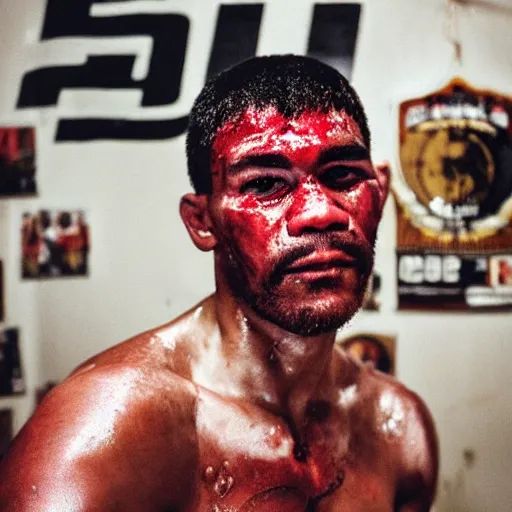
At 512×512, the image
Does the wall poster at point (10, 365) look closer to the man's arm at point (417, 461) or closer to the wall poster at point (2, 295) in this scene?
the wall poster at point (2, 295)

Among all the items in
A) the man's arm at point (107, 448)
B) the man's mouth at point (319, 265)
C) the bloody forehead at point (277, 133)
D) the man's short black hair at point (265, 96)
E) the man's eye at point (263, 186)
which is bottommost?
the man's arm at point (107, 448)

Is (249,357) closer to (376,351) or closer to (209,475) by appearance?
(209,475)

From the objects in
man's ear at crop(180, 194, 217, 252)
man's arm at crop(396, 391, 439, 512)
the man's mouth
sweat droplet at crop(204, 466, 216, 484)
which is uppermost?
man's ear at crop(180, 194, 217, 252)

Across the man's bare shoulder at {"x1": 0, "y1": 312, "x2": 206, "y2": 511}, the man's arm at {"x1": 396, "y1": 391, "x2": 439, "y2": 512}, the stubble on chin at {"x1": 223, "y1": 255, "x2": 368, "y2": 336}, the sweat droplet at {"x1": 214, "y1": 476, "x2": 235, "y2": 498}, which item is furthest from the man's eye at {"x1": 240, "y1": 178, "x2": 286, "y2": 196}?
the man's arm at {"x1": 396, "y1": 391, "x2": 439, "y2": 512}

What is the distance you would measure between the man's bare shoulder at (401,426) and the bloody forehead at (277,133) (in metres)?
0.41

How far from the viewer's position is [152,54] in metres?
0.93

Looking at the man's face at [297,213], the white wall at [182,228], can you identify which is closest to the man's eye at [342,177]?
the man's face at [297,213]

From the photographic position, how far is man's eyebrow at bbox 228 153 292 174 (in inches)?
27.8

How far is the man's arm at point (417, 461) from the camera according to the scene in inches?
36.1

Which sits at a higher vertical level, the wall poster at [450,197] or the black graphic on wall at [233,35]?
the black graphic on wall at [233,35]

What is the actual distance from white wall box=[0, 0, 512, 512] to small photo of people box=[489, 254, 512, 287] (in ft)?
0.21

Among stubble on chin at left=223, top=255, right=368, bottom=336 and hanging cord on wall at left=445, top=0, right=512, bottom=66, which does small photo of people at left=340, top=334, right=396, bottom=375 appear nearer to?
stubble on chin at left=223, top=255, right=368, bottom=336

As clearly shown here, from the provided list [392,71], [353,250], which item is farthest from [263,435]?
[392,71]

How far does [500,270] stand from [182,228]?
0.57m
